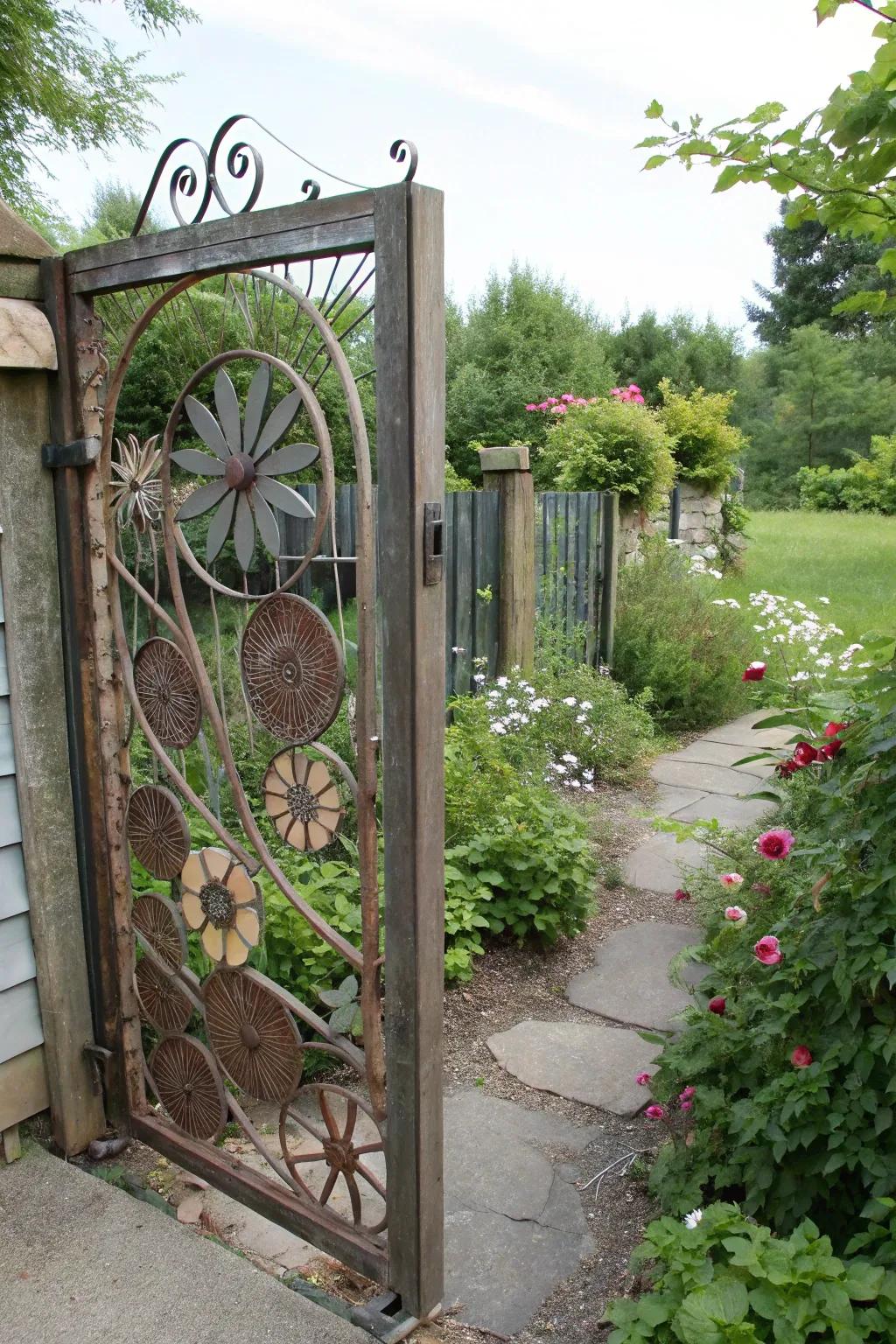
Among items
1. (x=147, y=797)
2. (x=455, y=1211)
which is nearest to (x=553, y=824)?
(x=455, y=1211)

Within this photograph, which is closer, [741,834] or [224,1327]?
[224,1327]

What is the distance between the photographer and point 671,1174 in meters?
2.10

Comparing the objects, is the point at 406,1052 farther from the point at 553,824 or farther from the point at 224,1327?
the point at 553,824

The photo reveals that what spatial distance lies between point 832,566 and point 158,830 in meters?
12.4

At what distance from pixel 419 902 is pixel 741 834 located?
2895mm

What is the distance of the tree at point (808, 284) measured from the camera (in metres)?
28.2

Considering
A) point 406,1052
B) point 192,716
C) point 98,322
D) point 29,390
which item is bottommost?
point 406,1052

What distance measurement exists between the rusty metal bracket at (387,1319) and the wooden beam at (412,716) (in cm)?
2

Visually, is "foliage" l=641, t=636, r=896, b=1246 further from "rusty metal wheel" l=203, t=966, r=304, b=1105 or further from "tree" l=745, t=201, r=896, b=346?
"tree" l=745, t=201, r=896, b=346

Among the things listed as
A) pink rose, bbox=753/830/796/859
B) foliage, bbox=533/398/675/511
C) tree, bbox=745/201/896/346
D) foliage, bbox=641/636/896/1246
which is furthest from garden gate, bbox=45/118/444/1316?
tree, bbox=745/201/896/346

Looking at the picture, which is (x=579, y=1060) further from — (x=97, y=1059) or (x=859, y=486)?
(x=859, y=486)

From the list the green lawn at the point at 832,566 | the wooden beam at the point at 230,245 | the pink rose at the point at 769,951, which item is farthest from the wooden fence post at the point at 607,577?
the wooden beam at the point at 230,245

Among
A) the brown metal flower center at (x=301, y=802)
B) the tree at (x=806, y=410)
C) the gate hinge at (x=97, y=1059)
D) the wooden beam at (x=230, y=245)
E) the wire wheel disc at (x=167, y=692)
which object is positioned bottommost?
the gate hinge at (x=97, y=1059)

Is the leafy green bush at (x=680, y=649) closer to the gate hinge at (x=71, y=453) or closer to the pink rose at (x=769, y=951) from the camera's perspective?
the pink rose at (x=769, y=951)
